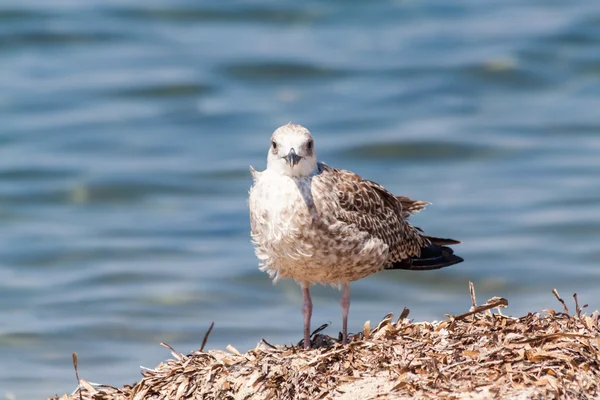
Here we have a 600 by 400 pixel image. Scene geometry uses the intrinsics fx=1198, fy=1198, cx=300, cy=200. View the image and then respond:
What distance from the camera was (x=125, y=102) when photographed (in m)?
16.9

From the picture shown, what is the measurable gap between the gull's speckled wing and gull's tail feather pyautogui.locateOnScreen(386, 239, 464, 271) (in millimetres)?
34

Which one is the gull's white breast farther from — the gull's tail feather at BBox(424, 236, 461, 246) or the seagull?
the gull's tail feather at BBox(424, 236, 461, 246)

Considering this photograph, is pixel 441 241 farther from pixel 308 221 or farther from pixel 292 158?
pixel 292 158

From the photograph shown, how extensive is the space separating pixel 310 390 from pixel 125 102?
11.5 metres

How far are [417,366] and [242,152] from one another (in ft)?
30.3

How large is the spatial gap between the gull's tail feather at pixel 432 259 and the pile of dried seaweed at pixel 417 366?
39.5 inches

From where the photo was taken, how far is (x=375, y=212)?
724cm

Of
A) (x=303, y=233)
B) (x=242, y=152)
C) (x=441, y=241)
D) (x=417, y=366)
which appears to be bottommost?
(x=417, y=366)

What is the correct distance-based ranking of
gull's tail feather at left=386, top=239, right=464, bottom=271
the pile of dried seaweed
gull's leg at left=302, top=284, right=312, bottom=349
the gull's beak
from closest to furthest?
the pile of dried seaweed, the gull's beak, gull's leg at left=302, top=284, right=312, bottom=349, gull's tail feather at left=386, top=239, right=464, bottom=271

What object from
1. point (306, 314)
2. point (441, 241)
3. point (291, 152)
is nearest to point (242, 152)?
point (441, 241)

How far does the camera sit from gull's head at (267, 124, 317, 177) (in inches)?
258

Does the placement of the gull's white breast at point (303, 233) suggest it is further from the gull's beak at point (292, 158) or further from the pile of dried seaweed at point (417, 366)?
the pile of dried seaweed at point (417, 366)

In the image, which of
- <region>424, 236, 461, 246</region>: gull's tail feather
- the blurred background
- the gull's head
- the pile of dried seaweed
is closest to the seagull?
the gull's head

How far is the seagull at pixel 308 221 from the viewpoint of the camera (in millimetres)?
6543
